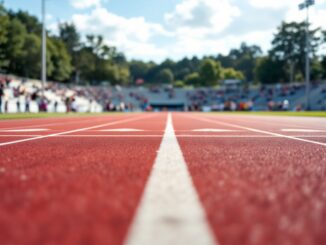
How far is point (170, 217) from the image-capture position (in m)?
1.11

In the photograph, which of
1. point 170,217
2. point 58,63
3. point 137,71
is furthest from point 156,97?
point 137,71

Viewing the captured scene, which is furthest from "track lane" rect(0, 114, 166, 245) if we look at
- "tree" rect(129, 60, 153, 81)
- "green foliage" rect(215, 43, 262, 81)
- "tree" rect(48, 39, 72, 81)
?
"tree" rect(129, 60, 153, 81)

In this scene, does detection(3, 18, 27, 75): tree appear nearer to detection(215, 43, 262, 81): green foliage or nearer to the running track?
the running track

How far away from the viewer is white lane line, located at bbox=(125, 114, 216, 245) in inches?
36.9

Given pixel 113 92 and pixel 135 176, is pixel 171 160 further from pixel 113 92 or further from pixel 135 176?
pixel 113 92

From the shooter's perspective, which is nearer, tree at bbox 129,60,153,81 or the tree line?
the tree line

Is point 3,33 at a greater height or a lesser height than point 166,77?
lesser

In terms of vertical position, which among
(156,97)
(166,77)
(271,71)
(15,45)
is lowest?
(156,97)

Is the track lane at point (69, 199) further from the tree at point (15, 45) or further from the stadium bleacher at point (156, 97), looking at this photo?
the tree at point (15, 45)

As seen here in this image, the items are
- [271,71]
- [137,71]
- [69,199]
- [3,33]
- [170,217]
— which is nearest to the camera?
[170,217]

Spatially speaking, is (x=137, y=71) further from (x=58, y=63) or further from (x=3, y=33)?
(x=3, y=33)

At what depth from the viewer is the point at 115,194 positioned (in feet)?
4.75

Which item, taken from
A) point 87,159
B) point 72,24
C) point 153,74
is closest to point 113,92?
point 72,24

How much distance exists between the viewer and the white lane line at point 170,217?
0.94 metres
